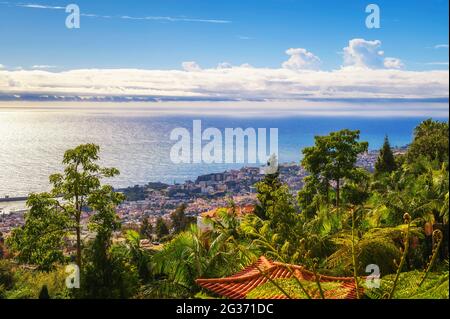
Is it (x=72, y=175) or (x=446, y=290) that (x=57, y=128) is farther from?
(x=446, y=290)

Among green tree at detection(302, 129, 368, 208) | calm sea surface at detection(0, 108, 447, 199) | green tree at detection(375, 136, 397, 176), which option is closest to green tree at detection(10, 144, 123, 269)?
calm sea surface at detection(0, 108, 447, 199)

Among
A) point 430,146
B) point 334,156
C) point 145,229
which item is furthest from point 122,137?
point 430,146

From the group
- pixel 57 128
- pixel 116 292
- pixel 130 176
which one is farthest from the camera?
pixel 57 128

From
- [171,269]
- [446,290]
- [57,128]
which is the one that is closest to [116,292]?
[171,269]

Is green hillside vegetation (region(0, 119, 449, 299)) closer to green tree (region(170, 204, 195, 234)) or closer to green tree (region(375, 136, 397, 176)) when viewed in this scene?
green tree (region(170, 204, 195, 234))

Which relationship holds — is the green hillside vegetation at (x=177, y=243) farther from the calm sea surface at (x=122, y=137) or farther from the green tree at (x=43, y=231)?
the calm sea surface at (x=122, y=137)

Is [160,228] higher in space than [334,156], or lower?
lower

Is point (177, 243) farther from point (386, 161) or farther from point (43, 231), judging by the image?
point (386, 161)

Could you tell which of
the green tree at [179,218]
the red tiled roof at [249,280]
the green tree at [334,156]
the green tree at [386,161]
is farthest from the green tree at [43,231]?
the green tree at [386,161]
